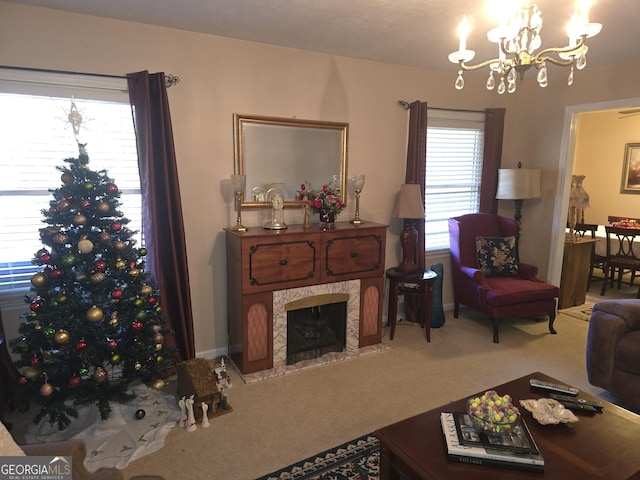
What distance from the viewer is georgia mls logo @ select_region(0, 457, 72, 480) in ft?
4.17

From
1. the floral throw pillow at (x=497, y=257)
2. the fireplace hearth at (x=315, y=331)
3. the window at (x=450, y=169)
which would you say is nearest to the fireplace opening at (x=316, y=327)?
the fireplace hearth at (x=315, y=331)

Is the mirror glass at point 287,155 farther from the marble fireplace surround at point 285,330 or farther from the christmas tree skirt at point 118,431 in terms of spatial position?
the christmas tree skirt at point 118,431

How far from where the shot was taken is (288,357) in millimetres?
3422

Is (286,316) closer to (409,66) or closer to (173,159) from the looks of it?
(173,159)

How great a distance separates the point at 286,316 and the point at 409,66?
2.70 metres

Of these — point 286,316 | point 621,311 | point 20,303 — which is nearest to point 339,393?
point 286,316

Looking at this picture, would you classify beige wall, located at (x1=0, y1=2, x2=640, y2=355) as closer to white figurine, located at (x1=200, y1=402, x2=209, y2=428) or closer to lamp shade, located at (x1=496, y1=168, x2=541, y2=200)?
lamp shade, located at (x1=496, y1=168, x2=541, y2=200)

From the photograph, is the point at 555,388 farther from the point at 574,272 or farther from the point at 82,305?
the point at 574,272

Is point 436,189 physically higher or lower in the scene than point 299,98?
lower

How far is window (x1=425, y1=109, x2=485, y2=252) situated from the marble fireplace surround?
1.39 meters

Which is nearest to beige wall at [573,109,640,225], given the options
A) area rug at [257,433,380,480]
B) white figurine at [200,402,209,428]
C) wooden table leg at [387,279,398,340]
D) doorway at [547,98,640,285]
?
doorway at [547,98,640,285]

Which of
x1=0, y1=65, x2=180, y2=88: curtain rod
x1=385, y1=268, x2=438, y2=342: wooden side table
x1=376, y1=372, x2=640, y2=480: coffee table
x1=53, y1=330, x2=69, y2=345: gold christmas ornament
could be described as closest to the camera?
x1=376, y1=372, x2=640, y2=480: coffee table

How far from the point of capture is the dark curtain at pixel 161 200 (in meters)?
2.92

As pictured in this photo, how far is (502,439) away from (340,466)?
948 millimetres
